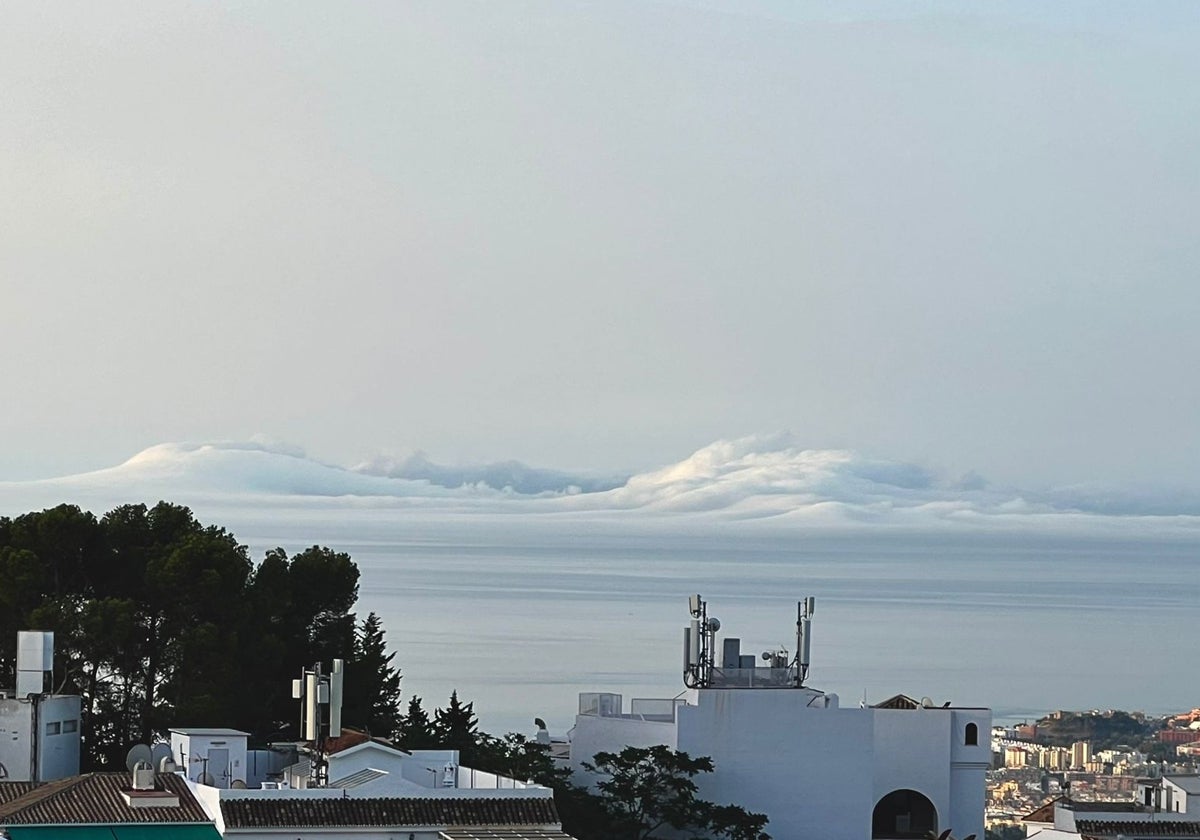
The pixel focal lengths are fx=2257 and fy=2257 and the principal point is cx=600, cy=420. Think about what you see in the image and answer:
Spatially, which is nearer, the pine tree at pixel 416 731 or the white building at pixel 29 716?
the white building at pixel 29 716

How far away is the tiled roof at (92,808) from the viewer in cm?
2270

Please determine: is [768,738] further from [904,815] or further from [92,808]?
[92,808]

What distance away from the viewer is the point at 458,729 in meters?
32.9

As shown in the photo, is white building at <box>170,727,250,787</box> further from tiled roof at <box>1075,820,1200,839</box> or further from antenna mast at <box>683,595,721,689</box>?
tiled roof at <box>1075,820,1200,839</box>

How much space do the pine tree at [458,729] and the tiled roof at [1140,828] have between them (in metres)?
7.83

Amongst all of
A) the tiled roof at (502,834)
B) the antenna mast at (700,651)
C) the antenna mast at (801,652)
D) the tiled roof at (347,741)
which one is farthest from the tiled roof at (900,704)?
the tiled roof at (502,834)

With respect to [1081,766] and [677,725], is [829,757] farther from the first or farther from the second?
[1081,766]

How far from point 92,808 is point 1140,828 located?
487 inches

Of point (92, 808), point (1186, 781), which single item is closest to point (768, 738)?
point (1186, 781)

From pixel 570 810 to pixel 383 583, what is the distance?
78.4 m

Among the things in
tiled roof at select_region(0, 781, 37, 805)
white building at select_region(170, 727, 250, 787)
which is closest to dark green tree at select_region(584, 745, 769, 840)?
white building at select_region(170, 727, 250, 787)

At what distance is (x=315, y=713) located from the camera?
23953 millimetres

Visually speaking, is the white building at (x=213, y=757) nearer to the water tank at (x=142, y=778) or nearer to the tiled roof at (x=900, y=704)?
the water tank at (x=142, y=778)

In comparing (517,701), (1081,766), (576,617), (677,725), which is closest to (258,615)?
(677,725)
